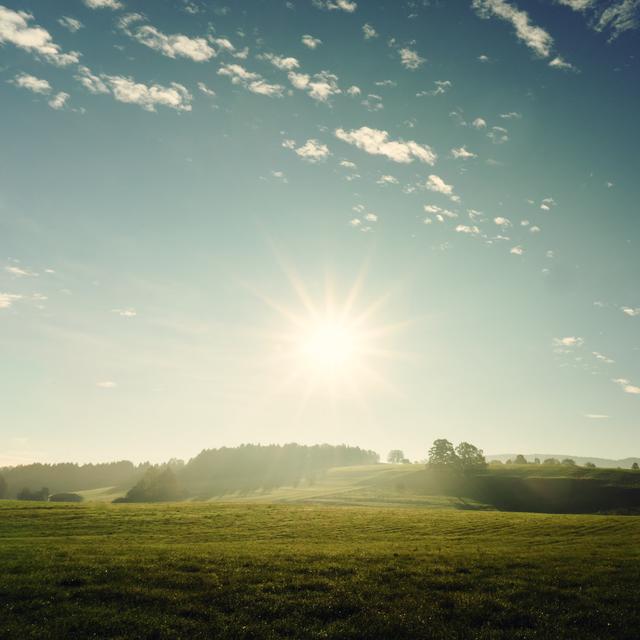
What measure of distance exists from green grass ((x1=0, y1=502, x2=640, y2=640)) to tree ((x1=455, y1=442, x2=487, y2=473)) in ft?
354

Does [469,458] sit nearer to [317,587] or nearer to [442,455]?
[442,455]

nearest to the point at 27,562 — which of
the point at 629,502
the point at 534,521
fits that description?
the point at 534,521

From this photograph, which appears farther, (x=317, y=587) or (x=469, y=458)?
(x=469, y=458)

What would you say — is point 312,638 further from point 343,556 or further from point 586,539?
point 586,539

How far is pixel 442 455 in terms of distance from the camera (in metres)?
140

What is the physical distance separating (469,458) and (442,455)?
8780 millimetres

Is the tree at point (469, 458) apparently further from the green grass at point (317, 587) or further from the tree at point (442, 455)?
the green grass at point (317, 587)

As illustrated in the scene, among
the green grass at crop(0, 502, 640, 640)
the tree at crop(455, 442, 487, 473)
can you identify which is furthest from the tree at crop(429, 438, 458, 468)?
the green grass at crop(0, 502, 640, 640)

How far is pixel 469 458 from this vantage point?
453 ft

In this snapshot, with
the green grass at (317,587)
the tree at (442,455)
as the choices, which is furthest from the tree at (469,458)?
the green grass at (317,587)

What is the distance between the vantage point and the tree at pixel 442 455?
13788 cm

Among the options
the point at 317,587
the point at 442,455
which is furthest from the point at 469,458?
the point at 317,587

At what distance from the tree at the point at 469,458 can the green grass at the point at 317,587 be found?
107826 millimetres

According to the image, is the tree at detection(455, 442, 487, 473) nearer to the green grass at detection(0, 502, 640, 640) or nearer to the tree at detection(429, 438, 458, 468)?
the tree at detection(429, 438, 458, 468)
